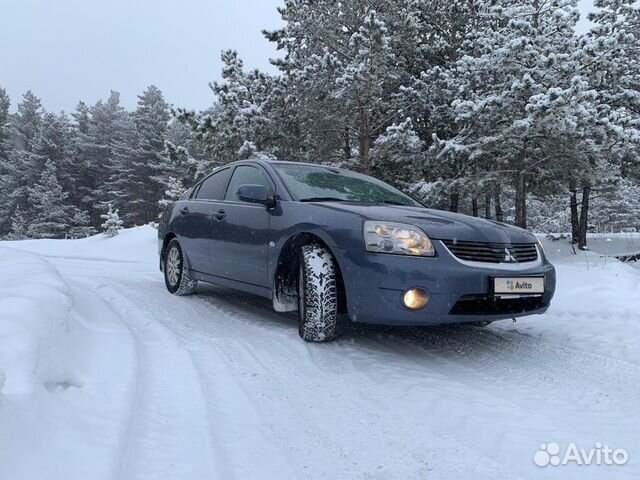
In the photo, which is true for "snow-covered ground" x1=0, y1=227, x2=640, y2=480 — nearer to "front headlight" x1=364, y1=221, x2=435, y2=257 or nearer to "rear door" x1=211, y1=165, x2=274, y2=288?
"rear door" x1=211, y1=165, x2=274, y2=288

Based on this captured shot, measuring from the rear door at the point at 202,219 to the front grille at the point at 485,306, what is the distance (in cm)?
266

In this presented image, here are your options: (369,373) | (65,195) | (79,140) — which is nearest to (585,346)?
(369,373)

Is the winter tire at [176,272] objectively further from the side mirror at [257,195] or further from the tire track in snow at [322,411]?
the side mirror at [257,195]

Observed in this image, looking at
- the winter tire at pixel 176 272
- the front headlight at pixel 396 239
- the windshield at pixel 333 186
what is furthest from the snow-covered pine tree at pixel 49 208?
the front headlight at pixel 396 239

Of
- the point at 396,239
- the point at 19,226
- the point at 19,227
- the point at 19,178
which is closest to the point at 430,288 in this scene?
the point at 396,239

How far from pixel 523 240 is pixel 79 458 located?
305 centimetres

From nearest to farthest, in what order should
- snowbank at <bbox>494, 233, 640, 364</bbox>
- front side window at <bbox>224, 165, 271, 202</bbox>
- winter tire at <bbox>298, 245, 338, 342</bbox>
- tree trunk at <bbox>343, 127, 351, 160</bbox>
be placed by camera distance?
winter tire at <bbox>298, 245, 338, 342</bbox>, snowbank at <bbox>494, 233, 640, 364</bbox>, front side window at <bbox>224, 165, 271, 202</bbox>, tree trunk at <bbox>343, 127, 351, 160</bbox>

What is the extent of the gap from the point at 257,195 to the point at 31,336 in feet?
6.81

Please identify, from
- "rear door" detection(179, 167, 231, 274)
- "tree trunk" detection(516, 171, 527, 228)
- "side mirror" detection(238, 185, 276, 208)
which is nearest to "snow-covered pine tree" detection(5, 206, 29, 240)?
"tree trunk" detection(516, 171, 527, 228)

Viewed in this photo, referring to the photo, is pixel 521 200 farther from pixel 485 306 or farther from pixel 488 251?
pixel 485 306

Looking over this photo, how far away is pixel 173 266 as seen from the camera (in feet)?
18.6

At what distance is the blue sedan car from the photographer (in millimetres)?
3025

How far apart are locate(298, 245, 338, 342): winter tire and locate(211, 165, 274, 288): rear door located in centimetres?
60

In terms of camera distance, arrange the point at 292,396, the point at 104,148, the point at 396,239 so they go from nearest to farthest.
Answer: the point at 292,396 → the point at 396,239 → the point at 104,148
